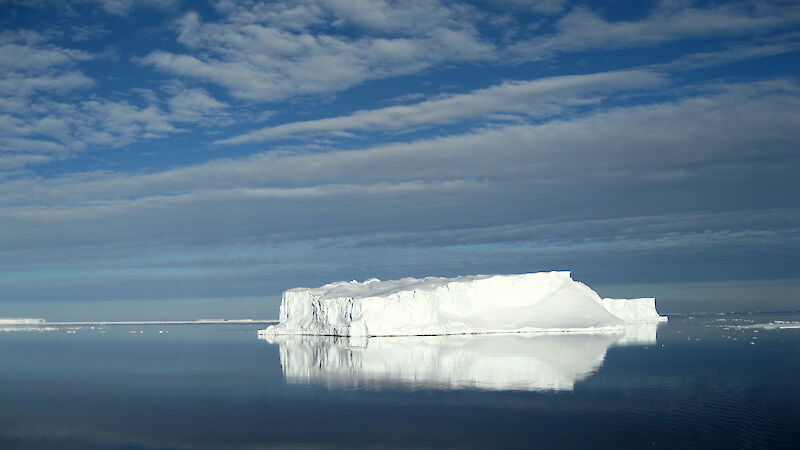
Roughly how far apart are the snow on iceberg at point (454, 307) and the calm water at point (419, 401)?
17.6m

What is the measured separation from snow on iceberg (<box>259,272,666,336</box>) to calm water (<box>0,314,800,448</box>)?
1761cm

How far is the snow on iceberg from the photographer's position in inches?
2103

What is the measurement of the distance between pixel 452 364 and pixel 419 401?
10450 mm

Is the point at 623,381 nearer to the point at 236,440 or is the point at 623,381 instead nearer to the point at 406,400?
the point at 406,400

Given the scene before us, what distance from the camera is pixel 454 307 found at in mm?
56000

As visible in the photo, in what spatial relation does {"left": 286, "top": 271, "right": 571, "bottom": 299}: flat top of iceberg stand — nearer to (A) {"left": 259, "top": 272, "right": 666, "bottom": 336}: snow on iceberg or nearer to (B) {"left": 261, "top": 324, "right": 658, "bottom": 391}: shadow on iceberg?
(A) {"left": 259, "top": 272, "right": 666, "bottom": 336}: snow on iceberg

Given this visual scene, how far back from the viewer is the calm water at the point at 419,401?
1505cm

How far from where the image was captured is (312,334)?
6169cm

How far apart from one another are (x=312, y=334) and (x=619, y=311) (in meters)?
34.2

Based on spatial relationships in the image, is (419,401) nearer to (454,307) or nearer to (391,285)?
(454,307)

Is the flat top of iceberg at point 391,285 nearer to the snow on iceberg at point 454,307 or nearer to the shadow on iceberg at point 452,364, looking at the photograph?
the snow on iceberg at point 454,307

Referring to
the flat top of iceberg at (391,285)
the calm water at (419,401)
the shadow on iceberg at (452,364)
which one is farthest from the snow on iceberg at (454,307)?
the calm water at (419,401)

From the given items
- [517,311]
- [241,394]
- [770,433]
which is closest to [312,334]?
[517,311]

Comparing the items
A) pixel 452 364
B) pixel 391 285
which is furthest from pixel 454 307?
pixel 452 364
